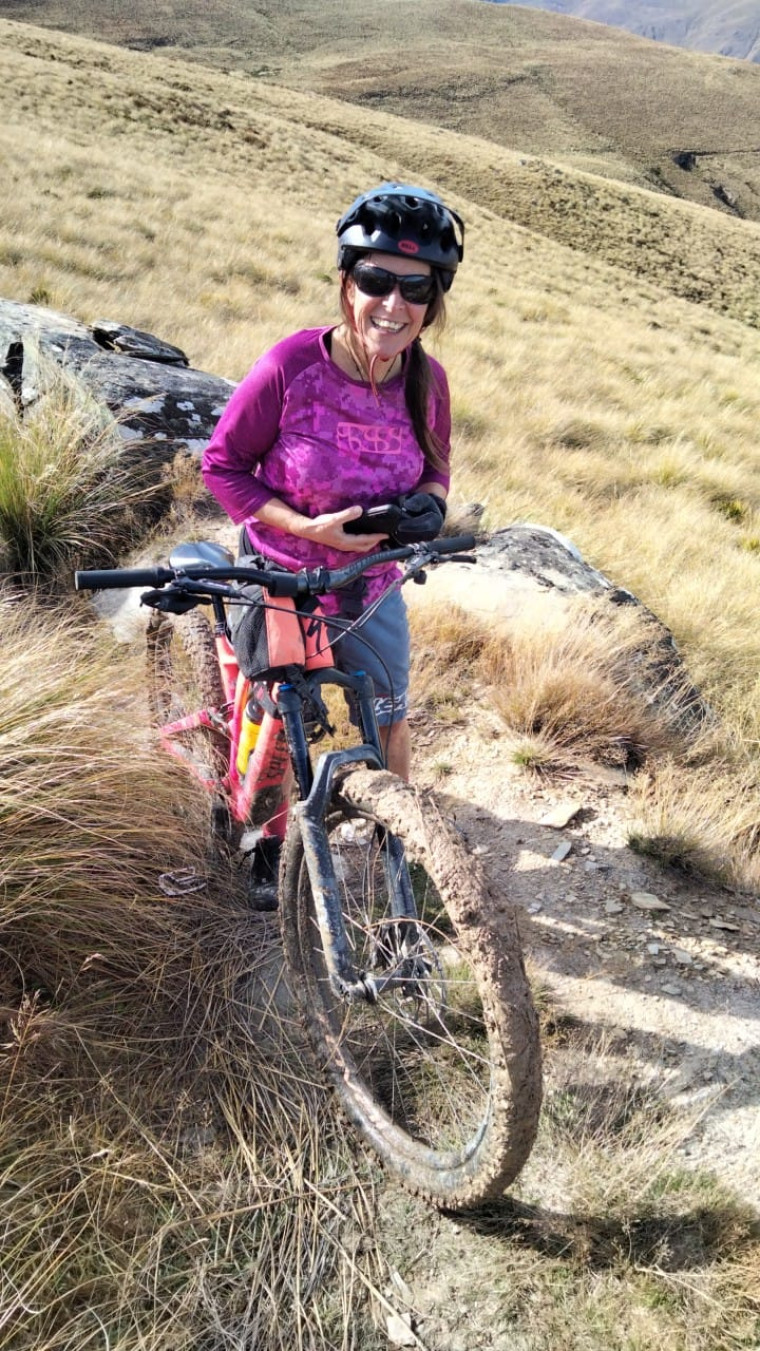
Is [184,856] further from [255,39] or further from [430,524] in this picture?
[255,39]

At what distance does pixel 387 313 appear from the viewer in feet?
6.58

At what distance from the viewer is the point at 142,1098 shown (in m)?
2.04

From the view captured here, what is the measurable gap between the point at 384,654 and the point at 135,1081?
1360 millimetres

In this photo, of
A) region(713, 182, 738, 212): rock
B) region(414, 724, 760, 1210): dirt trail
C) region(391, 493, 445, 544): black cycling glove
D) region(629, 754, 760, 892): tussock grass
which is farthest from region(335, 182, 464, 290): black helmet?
region(713, 182, 738, 212): rock

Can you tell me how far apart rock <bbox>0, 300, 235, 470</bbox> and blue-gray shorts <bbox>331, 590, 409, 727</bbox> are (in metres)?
3.40

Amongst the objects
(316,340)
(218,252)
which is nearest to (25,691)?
(316,340)

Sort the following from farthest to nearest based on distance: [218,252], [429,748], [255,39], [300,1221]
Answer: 1. [255,39]
2. [218,252]
3. [429,748]
4. [300,1221]

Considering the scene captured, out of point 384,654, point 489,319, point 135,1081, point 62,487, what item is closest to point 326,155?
point 489,319

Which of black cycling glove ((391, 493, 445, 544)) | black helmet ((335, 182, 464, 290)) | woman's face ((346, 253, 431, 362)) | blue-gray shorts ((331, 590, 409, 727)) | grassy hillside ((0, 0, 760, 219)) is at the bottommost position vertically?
blue-gray shorts ((331, 590, 409, 727))

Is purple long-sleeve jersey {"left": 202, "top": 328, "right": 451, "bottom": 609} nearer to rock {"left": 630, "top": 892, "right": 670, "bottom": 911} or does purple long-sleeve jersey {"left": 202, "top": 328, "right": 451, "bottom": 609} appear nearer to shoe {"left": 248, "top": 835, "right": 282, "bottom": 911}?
shoe {"left": 248, "top": 835, "right": 282, "bottom": 911}

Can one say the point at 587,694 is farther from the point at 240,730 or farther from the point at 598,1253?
the point at 598,1253

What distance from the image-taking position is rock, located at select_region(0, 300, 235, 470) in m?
5.29

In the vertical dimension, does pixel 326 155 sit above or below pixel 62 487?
above

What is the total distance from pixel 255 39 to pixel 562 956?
113590 mm
